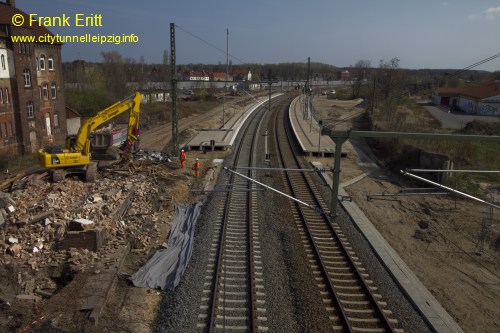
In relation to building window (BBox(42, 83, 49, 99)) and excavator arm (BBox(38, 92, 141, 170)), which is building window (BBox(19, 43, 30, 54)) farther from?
excavator arm (BBox(38, 92, 141, 170))

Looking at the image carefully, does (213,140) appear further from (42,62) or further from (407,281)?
(407,281)

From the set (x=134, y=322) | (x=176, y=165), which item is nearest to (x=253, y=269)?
(x=134, y=322)

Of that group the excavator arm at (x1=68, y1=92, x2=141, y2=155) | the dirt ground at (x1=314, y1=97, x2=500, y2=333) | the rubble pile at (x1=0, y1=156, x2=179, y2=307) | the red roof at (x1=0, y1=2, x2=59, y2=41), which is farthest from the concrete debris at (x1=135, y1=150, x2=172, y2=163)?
the red roof at (x1=0, y1=2, x2=59, y2=41)

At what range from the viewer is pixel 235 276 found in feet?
38.0

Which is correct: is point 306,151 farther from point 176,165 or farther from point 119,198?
point 119,198

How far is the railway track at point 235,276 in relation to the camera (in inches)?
373

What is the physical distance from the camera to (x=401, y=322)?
9.59 meters

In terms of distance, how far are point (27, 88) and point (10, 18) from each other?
505 centimetres

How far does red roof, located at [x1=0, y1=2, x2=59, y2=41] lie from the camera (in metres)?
27.9

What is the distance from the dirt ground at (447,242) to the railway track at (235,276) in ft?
16.4

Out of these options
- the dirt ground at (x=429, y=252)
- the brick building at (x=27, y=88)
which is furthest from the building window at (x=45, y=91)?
the dirt ground at (x=429, y=252)

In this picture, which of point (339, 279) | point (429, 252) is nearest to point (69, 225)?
point (339, 279)

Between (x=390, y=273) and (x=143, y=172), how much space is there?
15.2 metres

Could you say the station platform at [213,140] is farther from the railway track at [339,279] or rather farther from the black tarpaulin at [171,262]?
the railway track at [339,279]
